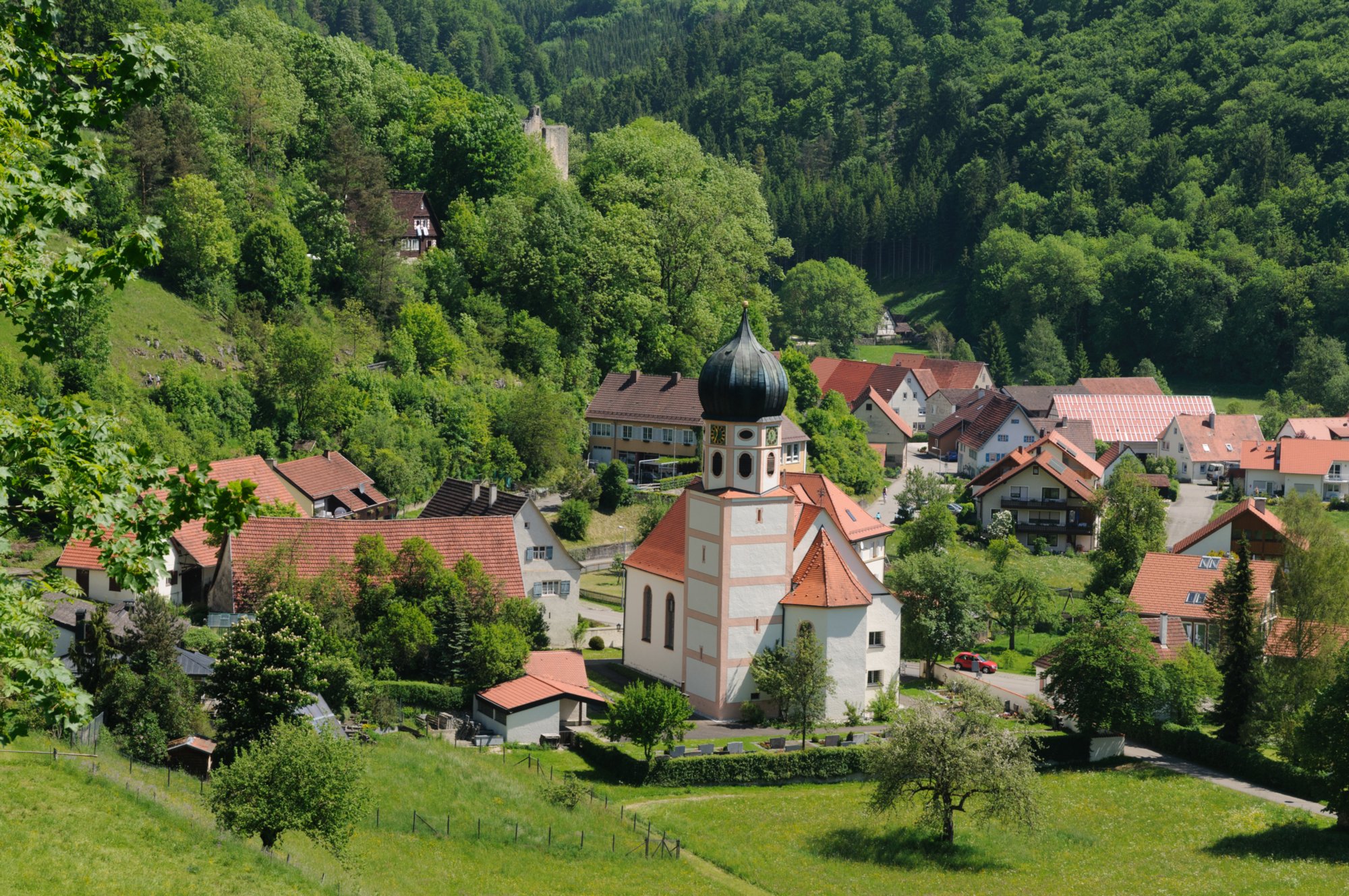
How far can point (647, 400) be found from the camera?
7881 centimetres

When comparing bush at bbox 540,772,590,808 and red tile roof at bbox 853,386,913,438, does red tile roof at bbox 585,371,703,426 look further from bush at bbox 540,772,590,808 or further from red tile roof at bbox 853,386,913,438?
bush at bbox 540,772,590,808

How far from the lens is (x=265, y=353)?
65812mm

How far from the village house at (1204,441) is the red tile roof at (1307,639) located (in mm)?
50057

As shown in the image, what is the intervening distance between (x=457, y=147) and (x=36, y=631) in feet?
261

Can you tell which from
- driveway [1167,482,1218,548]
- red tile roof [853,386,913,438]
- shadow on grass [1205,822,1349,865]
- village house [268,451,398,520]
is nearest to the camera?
shadow on grass [1205,822,1349,865]

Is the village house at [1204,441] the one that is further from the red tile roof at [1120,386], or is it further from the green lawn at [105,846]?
the green lawn at [105,846]

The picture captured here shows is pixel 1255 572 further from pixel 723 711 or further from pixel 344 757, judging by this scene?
pixel 344 757

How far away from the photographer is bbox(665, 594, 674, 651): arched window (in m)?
49.9

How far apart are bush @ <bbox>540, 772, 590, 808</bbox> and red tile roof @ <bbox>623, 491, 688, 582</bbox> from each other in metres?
12.4

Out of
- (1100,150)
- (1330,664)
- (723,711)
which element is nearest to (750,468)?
(723,711)

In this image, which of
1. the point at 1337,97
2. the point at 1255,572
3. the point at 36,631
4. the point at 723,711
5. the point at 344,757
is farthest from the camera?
the point at 1337,97

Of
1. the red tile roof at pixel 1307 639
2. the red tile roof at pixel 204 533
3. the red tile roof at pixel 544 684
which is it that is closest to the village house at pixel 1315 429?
the red tile roof at pixel 1307 639

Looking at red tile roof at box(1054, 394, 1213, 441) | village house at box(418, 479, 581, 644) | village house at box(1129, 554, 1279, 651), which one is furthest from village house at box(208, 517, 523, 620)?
red tile roof at box(1054, 394, 1213, 441)

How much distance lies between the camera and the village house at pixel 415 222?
8356 cm
